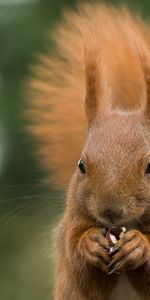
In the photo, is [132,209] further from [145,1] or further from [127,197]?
[145,1]

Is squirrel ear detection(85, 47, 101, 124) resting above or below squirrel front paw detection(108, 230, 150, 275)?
above

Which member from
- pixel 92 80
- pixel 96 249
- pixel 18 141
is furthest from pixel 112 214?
pixel 18 141

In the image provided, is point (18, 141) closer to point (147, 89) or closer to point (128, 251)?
point (147, 89)

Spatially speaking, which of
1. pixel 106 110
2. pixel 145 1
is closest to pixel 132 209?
pixel 106 110

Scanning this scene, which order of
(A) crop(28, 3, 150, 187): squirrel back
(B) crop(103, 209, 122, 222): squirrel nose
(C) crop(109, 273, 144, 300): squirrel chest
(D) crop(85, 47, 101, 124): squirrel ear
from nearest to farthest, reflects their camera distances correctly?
(B) crop(103, 209, 122, 222): squirrel nose
(C) crop(109, 273, 144, 300): squirrel chest
(D) crop(85, 47, 101, 124): squirrel ear
(A) crop(28, 3, 150, 187): squirrel back

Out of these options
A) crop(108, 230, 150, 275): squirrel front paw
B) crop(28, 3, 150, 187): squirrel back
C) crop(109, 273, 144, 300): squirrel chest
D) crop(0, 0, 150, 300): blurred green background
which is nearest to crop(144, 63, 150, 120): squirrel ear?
crop(28, 3, 150, 187): squirrel back

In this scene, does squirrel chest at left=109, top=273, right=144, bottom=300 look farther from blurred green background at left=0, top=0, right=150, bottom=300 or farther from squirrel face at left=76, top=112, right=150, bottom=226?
blurred green background at left=0, top=0, right=150, bottom=300
